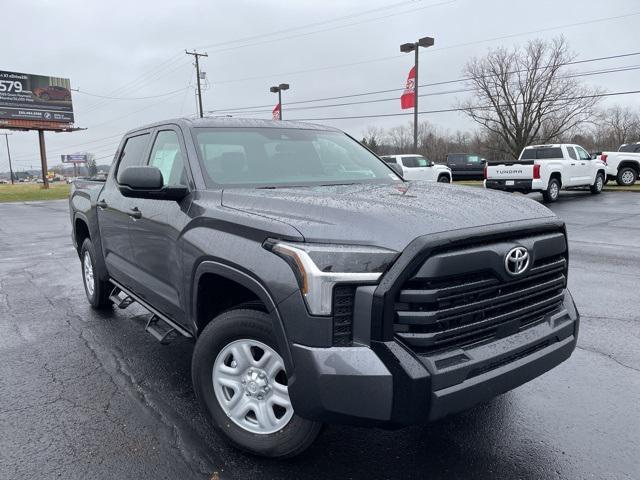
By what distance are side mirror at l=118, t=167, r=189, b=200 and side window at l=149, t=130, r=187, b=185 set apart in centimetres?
19

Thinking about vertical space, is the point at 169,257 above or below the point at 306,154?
below

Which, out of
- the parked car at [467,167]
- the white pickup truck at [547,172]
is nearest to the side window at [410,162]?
the white pickup truck at [547,172]

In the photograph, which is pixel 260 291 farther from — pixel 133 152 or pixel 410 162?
pixel 410 162

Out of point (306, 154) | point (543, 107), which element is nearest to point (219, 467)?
point (306, 154)

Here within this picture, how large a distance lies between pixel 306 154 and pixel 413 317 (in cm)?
205

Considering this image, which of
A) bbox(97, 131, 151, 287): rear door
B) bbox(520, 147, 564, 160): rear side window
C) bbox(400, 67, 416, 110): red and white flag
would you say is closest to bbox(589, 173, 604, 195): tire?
bbox(520, 147, 564, 160): rear side window

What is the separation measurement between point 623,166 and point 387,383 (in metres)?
24.3

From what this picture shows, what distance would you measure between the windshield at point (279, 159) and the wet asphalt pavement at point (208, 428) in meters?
1.58

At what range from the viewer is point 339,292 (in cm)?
216

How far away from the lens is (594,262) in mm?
7609

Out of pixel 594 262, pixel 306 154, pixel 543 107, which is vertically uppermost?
pixel 543 107

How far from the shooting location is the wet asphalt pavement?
8.60 ft

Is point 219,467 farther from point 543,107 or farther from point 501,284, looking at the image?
point 543,107

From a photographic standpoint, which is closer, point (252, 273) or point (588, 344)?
point (252, 273)
